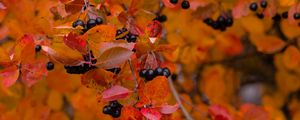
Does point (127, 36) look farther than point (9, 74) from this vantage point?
No

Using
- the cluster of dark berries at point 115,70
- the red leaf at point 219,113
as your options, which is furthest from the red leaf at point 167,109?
the red leaf at point 219,113

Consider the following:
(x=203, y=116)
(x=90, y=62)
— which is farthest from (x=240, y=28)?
(x=90, y=62)

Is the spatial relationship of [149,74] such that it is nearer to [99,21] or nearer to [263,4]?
[99,21]

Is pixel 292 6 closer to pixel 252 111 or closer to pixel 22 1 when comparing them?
pixel 252 111

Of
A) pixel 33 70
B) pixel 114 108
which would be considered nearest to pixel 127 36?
pixel 114 108

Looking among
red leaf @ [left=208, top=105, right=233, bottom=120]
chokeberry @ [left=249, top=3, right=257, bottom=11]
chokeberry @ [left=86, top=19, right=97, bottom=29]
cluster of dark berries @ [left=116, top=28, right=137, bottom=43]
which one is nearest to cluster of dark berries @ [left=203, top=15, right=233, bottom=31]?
chokeberry @ [left=249, top=3, right=257, bottom=11]

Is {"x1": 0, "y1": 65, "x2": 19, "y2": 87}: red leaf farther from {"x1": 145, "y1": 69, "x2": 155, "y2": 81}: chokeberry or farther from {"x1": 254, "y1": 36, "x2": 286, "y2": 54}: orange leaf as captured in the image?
{"x1": 254, "y1": 36, "x2": 286, "y2": 54}: orange leaf
